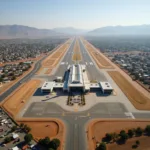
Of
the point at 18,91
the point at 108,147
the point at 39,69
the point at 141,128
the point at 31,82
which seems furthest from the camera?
the point at 39,69

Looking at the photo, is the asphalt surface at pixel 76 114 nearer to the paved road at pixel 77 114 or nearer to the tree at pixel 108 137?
the paved road at pixel 77 114

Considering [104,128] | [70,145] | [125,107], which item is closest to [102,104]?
[125,107]

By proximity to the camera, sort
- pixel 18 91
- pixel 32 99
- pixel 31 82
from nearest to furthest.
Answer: pixel 32 99, pixel 18 91, pixel 31 82

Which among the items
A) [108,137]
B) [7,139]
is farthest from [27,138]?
[108,137]

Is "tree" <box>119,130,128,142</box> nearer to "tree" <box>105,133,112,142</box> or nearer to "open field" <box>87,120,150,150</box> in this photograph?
"open field" <box>87,120,150,150</box>

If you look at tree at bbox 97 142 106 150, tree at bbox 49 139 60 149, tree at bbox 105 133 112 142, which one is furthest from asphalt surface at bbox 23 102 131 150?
tree at bbox 105 133 112 142

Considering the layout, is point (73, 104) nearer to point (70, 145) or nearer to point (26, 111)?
point (26, 111)

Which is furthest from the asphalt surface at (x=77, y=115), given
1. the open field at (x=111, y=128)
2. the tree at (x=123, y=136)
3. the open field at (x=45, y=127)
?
the tree at (x=123, y=136)

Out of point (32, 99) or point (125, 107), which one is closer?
point (125, 107)
